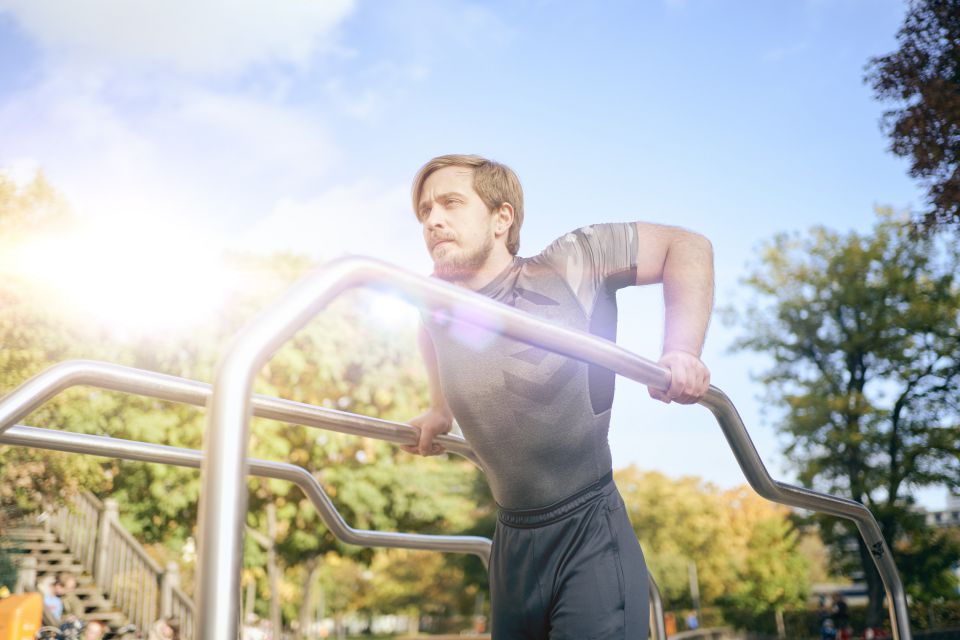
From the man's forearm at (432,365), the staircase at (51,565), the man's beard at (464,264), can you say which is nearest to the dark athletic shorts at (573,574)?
the man's forearm at (432,365)

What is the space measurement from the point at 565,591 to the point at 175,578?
10.9 m

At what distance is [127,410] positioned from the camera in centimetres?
1363

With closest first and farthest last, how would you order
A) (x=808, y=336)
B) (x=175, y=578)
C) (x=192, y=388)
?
1. (x=192, y=388)
2. (x=175, y=578)
3. (x=808, y=336)

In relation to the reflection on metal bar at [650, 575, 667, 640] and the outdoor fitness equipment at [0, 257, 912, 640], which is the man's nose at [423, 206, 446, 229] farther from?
the reflection on metal bar at [650, 575, 667, 640]

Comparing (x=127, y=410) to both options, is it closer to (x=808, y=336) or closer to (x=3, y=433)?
(x=3, y=433)

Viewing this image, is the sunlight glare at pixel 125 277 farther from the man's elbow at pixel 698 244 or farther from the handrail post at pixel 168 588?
the man's elbow at pixel 698 244

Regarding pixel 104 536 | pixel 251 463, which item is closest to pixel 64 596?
pixel 104 536

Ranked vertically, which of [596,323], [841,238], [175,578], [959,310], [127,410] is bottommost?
[175,578]

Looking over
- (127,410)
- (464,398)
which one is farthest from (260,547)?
(464,398)

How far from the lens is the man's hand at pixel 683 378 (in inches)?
57.7

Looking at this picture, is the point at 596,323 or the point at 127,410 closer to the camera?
the point at 596,323

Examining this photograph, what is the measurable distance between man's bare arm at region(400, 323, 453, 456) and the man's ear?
1.07ft

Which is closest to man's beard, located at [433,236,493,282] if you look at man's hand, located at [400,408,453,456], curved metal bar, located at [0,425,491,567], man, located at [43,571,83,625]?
man's hand, located at [400,408,453,456]

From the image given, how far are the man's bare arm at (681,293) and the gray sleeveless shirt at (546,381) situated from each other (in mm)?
39
